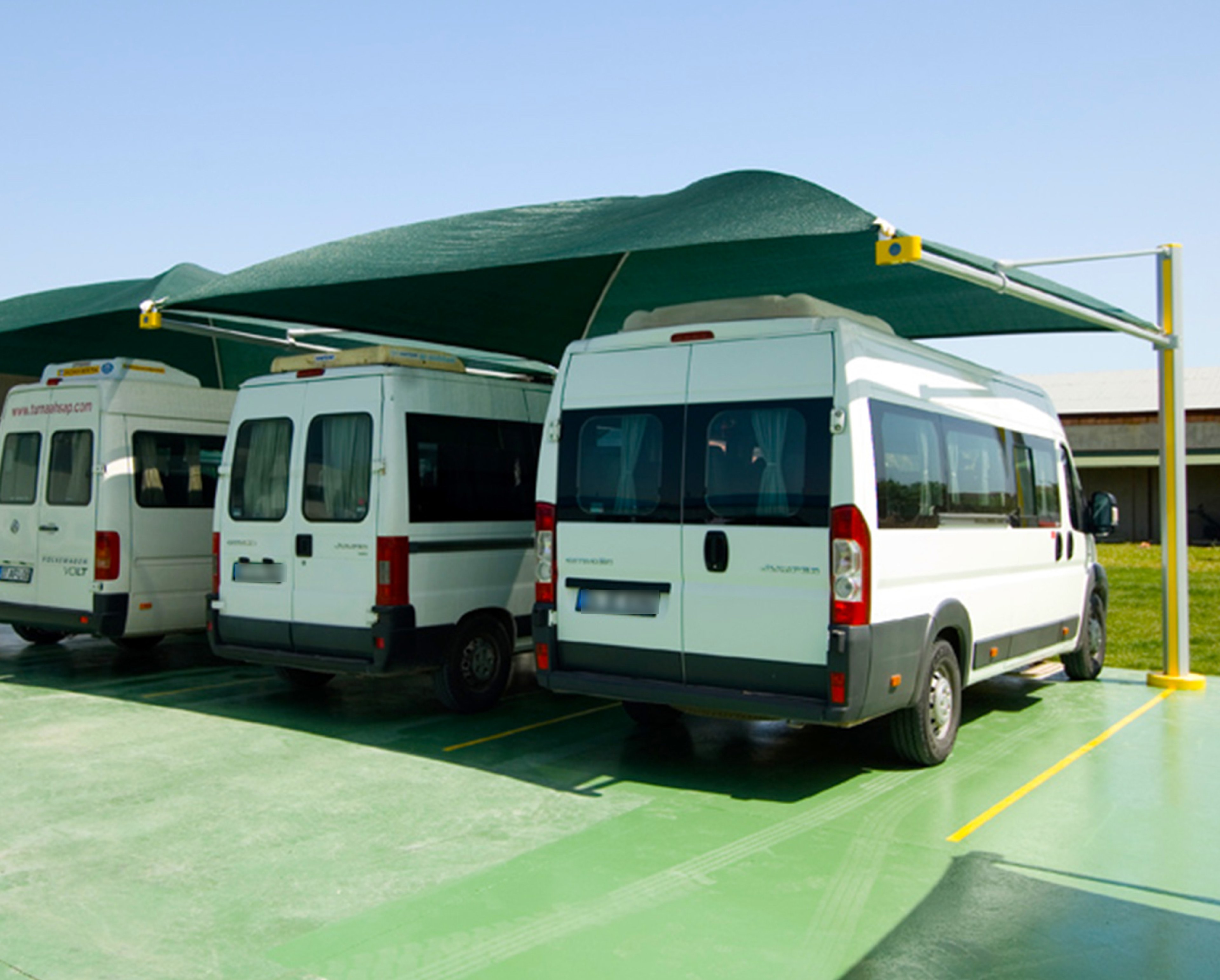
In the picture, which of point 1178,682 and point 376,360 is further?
point 1178,682

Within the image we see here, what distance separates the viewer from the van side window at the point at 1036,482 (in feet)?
28.3

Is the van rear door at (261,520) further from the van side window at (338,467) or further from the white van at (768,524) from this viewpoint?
the white van at (768,524)

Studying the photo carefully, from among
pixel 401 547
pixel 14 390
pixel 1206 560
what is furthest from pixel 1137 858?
pixel 1206 560

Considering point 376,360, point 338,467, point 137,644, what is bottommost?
point 137,644

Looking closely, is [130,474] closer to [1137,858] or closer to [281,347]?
[281,347]

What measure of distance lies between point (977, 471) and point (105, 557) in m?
7.00

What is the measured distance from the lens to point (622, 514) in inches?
273

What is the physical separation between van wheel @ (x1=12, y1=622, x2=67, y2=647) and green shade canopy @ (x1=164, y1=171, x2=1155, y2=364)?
4.02m

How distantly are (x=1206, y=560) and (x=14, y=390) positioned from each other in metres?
26.5

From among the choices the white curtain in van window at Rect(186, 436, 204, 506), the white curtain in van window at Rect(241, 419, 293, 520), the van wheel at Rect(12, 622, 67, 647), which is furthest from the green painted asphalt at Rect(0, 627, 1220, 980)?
the van wheel at Rect(12, 622, 67, 647)

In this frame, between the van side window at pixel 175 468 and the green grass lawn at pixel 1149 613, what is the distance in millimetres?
9061

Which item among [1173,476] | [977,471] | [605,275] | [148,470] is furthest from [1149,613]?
[148,470]

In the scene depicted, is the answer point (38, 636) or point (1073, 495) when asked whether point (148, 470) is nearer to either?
point (38, 636)

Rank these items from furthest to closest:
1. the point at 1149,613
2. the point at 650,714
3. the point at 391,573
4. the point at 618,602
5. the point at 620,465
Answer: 1. the point at 1149,613
2. the point at 650,714
3. the point at 391,573
4. the point at 620,465
5. the point at 618,602
